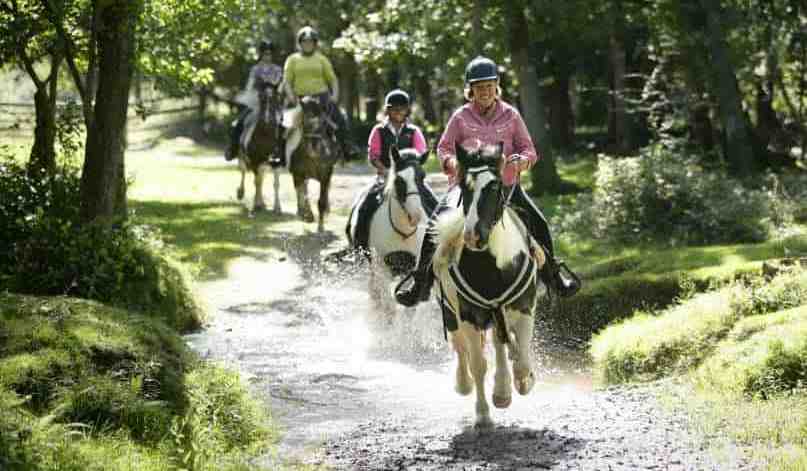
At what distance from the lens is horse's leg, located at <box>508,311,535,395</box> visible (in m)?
10.1

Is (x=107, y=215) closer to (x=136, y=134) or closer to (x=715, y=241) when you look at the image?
(x=715, y=241)

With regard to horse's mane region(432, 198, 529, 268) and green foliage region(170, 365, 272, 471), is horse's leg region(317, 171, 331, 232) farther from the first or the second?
horse's mane region(432, 198, 529, 268)

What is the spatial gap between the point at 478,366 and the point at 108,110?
257 inches

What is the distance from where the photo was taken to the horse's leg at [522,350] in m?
10.1

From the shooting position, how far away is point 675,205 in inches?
799

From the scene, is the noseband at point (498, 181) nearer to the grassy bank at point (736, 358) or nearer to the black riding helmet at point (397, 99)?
the grassy bank at point (736, 358)

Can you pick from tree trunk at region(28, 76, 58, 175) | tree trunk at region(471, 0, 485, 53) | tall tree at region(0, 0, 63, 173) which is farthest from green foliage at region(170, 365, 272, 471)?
tree trunk at region(471, 0, 485, 53)

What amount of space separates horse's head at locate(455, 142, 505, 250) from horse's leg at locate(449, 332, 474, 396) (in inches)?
54.8

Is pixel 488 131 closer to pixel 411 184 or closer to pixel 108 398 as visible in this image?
pixel 108 398

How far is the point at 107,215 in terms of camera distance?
14977mm

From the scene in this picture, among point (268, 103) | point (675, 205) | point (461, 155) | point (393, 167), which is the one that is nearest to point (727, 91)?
point (675, 205)

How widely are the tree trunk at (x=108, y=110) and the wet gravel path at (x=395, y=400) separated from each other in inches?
79.7

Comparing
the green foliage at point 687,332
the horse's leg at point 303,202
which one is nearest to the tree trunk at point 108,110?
the green foliage at point 687,332

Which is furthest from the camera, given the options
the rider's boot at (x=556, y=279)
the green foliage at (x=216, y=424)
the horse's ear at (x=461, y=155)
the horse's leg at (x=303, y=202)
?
the horse's leg at (x=303, y=202)
